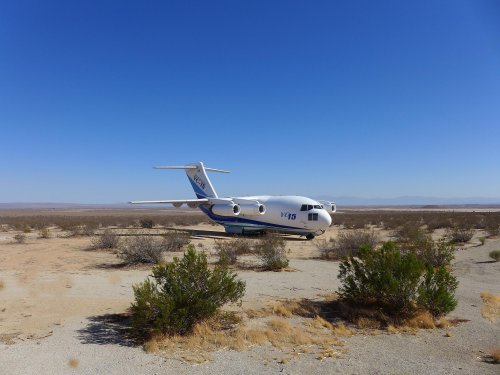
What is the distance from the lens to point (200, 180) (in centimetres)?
3553

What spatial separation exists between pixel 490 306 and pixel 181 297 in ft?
24.1

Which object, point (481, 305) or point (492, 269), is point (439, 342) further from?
point (492, 269)

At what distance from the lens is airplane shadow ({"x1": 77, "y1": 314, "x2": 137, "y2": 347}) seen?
725 cm

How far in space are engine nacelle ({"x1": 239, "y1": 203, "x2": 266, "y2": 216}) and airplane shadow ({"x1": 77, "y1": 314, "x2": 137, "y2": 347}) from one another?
2046 centimetres

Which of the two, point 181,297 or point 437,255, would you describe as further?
point 437,255

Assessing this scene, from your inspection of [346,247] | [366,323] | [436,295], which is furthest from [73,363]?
[346,247]

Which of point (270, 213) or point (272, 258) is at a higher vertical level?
point (270, 213)

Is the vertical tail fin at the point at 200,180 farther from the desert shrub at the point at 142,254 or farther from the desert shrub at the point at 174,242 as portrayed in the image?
the desert shrub at the point at 142,254

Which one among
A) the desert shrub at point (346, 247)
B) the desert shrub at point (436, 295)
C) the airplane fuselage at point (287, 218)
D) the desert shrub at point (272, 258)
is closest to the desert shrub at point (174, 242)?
the desert shrub at point (272, 258)

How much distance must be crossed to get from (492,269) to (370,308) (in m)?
8.81

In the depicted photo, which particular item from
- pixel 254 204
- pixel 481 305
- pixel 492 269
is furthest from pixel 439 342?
pixel 254 204

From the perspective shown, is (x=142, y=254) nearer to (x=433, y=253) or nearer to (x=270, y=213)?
(x=433, y=253)

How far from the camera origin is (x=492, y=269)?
50.6ft

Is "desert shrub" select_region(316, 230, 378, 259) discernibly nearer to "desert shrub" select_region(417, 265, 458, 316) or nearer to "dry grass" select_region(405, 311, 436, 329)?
"desert shrub" select_region(417, 265, 458, 316)
